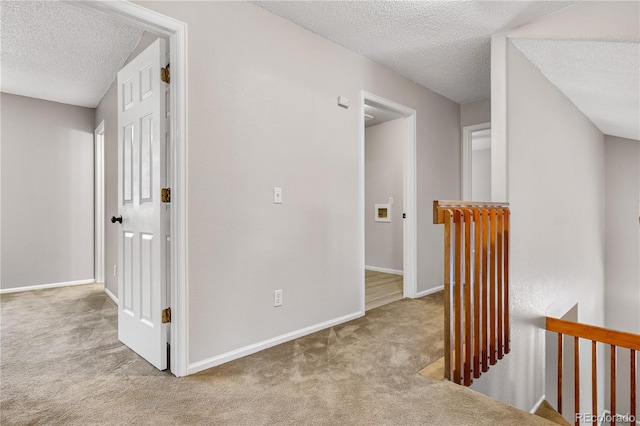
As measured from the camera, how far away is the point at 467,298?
2.08 meters

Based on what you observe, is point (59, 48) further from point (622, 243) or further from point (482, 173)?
point (622, 243)

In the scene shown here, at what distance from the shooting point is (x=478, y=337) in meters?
2.18

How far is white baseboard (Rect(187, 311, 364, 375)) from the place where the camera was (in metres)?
2.04

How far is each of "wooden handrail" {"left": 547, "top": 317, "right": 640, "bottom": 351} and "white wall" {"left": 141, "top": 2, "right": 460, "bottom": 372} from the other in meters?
1.75

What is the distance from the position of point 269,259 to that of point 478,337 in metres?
1.47

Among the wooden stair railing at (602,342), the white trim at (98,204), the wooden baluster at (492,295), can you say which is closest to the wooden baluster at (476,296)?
the wooden baluster at (492,295)

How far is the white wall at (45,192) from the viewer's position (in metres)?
4.19

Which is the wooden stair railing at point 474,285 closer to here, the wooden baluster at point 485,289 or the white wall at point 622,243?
the wooden baluster at point 485,289

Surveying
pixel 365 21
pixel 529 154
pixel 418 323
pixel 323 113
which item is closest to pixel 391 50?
pixel 365 21

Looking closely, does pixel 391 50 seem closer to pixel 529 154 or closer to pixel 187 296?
pixel 529 154

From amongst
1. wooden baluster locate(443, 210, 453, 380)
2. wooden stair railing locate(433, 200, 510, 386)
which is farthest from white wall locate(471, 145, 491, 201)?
wooden baluster locate(443, 210, 453, 380)

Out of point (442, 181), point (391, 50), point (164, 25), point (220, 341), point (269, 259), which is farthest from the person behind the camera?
point (442, 181)

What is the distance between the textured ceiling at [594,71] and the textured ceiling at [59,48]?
3.27m

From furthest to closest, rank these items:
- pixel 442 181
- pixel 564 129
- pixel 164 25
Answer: pixel 442 181
pixel 564 129
pixel 164 25
